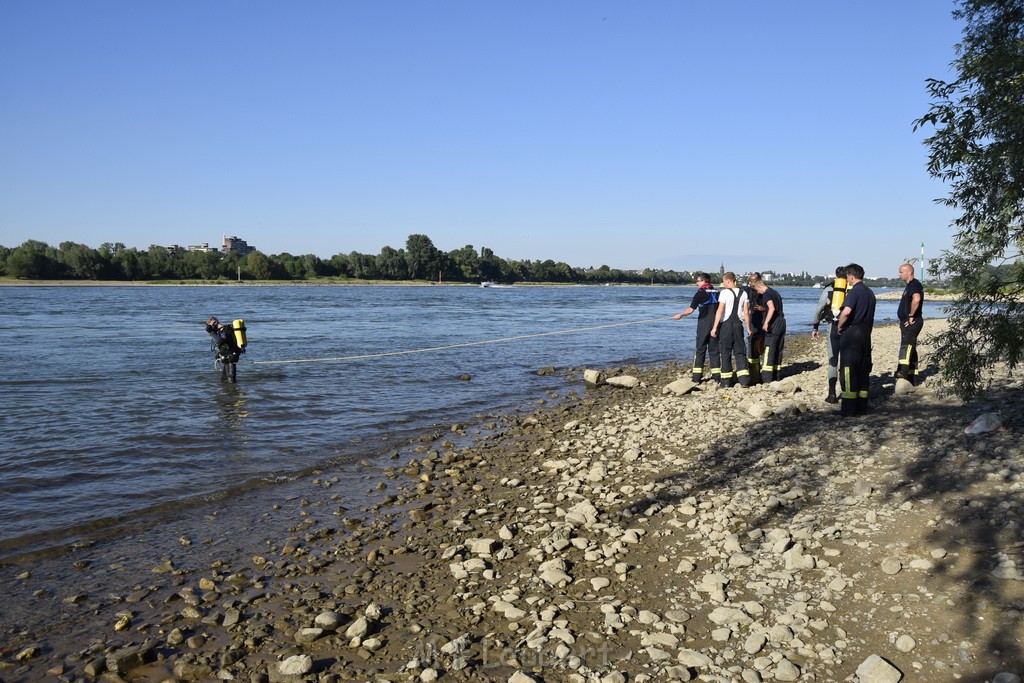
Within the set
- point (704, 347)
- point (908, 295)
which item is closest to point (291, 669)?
point (704, 347)

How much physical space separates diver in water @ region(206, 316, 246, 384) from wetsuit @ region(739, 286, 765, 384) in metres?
11.2

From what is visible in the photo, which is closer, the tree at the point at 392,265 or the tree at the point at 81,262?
the tree at the point at 81,262

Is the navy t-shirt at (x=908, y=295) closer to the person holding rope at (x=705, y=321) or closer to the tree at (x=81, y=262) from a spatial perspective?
the person holding rope at (x=705, y=321)

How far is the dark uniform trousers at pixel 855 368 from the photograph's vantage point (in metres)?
9.77

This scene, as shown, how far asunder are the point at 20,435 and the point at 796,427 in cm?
1265

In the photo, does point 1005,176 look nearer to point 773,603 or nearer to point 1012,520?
point 1012,520

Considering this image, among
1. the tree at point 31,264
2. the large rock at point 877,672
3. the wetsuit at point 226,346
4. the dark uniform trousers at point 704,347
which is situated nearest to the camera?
the large rock at point 877,672

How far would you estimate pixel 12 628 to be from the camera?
207 inches

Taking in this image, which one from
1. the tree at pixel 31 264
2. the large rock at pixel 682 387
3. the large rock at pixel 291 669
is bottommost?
the large rock at pixel 291 669

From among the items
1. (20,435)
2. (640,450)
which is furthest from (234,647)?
(20,435)

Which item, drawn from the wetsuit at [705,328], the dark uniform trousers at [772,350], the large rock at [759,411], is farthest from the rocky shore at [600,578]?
the dark uniform trousers at [772,350]

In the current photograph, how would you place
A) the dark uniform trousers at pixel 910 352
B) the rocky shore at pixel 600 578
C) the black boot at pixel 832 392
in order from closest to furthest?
the rocky shore at pixel 600 578, the black boot at pixel 832 392, the dark uniform trousers at pixel 910 352

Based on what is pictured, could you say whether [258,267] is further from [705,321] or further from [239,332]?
[705,321]

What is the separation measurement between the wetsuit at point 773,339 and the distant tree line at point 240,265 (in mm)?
136239
